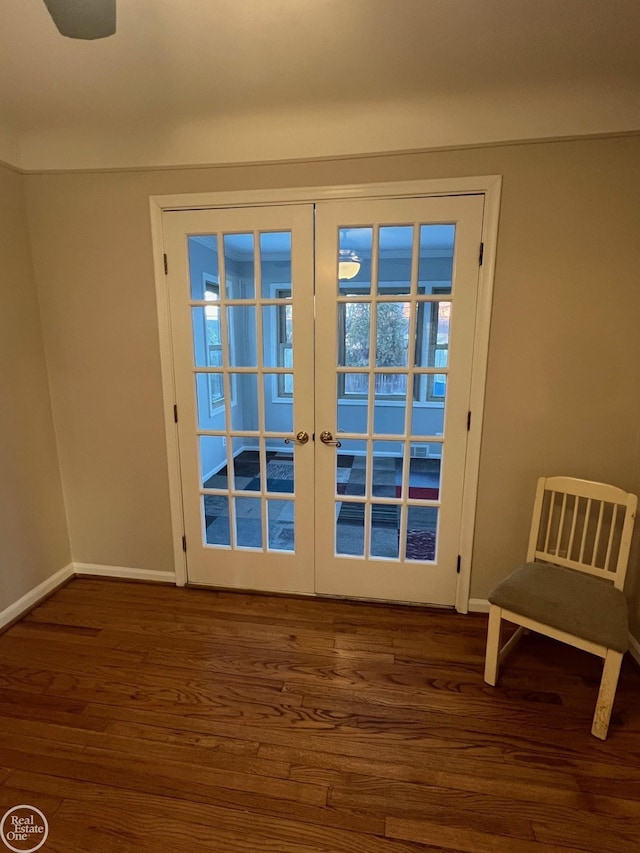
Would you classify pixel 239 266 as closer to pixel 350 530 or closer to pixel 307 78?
pixel 307 78

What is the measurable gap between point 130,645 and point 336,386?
1637 millimetres

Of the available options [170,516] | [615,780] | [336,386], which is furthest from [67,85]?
[615,780]

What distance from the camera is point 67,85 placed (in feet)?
5.80

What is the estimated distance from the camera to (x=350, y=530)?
3.06m

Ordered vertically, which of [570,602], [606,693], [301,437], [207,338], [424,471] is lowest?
[606,693]

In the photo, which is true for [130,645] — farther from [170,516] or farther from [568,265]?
[568,265]

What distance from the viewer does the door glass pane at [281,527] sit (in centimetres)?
263

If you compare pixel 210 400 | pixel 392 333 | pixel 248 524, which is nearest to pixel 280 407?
pixel 210 400

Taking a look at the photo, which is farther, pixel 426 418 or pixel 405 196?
pixel 426 418

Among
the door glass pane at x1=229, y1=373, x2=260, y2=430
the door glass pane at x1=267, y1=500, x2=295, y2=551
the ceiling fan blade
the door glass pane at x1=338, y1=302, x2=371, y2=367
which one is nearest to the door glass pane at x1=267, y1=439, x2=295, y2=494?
the door glass pane at x1=267, y1=500, x2=295, y2=551

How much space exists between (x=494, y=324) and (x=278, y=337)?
1.10 m

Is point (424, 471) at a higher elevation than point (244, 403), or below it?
below

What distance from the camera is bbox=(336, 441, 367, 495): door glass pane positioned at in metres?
2.29

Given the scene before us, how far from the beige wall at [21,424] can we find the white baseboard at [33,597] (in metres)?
0.03
